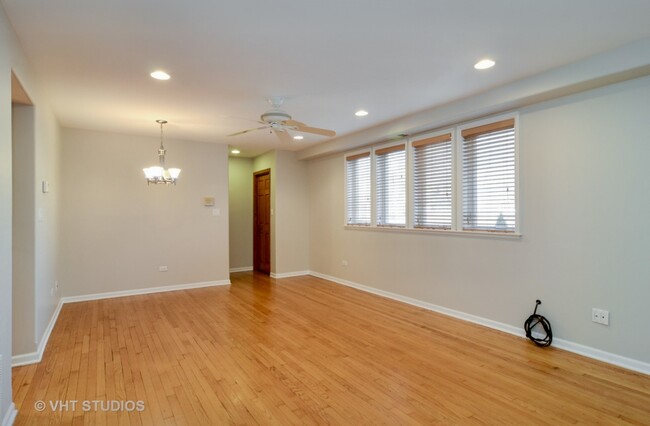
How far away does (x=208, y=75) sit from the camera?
3.26 meters

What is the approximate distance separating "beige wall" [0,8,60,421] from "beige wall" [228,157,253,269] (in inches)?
136

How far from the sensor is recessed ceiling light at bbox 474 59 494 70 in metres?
3.00

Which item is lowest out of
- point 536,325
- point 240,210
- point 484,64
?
point 536,325

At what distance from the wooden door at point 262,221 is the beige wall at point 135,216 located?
44.0 inches

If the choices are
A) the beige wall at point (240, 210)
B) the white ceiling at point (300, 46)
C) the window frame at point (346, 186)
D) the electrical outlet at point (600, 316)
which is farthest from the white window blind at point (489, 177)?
the beige wall at point (240, 210)

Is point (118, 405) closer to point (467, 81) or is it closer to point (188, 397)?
point (188, 397)

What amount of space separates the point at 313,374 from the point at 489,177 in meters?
2.82

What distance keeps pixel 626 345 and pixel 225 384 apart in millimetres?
3283

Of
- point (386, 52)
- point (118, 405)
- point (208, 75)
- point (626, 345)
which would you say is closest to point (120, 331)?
point (118, 405)

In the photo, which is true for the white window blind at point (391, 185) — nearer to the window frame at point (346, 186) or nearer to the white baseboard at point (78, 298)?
the window frame at point (346, 186)

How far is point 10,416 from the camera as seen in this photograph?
2227mm

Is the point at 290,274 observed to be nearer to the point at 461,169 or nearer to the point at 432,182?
the point at 432,182

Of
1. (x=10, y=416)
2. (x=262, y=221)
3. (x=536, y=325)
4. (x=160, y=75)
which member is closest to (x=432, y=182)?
(x=536, y=325)

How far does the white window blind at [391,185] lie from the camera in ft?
17.1
